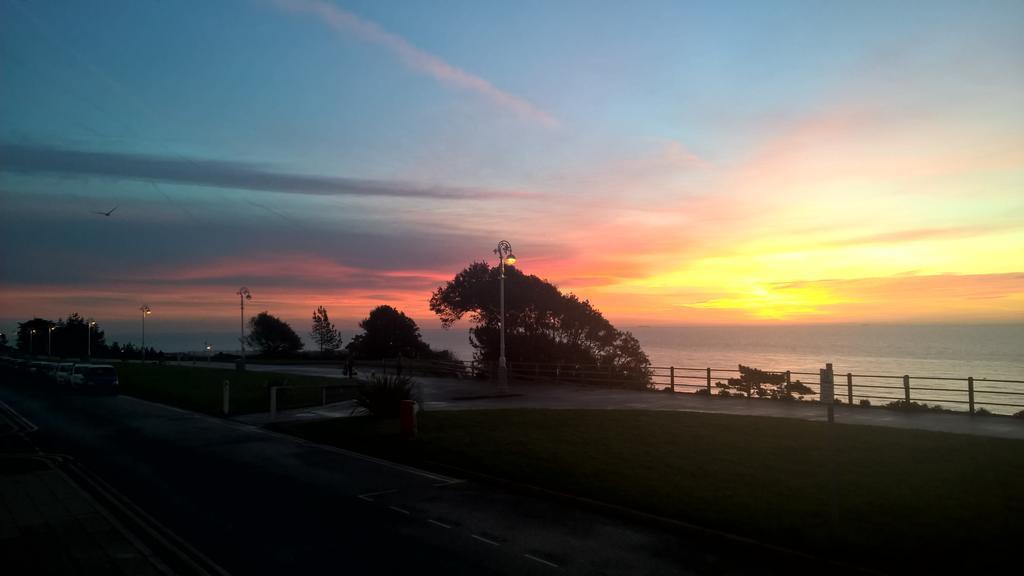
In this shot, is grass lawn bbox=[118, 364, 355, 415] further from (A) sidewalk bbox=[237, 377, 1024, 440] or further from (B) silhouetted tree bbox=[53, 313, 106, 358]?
(B) silhouetted tree bbox=[53, 313, 106, 358]

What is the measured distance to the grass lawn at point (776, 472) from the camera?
8.62 m

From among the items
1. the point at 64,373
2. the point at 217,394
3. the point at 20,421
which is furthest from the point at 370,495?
the point at 64,373

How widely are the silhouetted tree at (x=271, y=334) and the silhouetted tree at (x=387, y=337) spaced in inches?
1226

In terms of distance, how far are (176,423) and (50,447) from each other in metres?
5.09

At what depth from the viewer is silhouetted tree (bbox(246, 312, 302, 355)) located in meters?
109

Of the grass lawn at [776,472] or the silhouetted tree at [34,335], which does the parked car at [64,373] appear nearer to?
the grass lawn at [776,472]

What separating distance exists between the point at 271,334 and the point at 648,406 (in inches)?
3829

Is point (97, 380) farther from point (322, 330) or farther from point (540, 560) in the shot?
point (322, 330)

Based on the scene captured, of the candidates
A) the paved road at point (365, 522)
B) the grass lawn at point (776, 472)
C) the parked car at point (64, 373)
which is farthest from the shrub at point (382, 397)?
the parked car at point (64, 373)

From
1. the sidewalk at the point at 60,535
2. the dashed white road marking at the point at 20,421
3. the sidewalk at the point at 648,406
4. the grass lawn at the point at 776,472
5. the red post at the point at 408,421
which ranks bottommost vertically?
the sidewalk at the point at 648,406

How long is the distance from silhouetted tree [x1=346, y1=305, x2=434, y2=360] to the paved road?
6407cm

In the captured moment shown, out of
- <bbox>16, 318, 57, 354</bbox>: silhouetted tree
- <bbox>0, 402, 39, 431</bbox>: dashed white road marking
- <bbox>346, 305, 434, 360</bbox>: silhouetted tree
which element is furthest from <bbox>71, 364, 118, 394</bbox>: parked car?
<bbox>16, 318, 57, 354</bbox>: silhouetted tree

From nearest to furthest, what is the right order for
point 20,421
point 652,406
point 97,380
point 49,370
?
1. point 20,421
2. point 652,406
3. point 97,380
4. point 49,370

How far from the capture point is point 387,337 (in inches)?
3187
